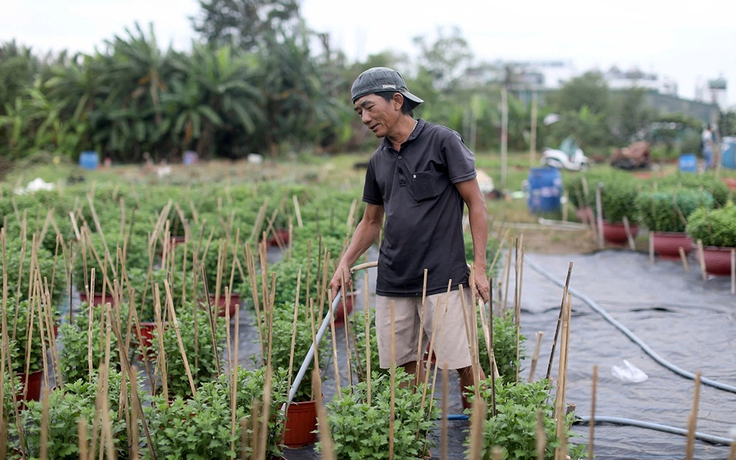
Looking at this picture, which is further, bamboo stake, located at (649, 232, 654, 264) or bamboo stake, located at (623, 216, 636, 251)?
bamboo stake, located at (623, 216, 636, 251)

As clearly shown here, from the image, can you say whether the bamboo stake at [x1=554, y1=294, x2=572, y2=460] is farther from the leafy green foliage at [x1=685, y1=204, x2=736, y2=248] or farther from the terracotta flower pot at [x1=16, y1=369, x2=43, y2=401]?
the leafy green foliage at [x1=685, y1=204, x2=736, y2=248]

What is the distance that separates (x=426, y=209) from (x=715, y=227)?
170 inches

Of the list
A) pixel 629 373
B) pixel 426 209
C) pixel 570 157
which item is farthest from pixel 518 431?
pixel 570 157

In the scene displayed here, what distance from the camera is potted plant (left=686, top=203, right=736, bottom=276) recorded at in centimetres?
608

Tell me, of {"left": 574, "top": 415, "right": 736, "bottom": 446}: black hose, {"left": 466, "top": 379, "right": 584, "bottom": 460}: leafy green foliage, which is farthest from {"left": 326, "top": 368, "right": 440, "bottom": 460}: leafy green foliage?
{"left": 574, "top": 415, "right": 736, "bottom": 446}: black hose

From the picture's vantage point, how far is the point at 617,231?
27.9 ft

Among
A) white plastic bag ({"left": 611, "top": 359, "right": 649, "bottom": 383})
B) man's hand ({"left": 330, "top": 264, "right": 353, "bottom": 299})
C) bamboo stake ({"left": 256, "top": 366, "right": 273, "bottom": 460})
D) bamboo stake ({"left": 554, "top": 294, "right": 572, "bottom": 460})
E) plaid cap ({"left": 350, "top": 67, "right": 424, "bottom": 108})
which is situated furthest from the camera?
white plastic bag ({"left": 611, "top": 359, "right": 649, "bottom": 383})

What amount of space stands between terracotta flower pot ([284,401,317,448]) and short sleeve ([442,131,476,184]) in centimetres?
114

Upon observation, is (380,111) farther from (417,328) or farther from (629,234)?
(629,234)

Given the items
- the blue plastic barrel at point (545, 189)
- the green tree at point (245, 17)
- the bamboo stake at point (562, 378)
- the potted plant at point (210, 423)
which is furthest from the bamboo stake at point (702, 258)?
the green tree at point (245, 17)

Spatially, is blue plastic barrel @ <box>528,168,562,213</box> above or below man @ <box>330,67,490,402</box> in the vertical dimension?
below

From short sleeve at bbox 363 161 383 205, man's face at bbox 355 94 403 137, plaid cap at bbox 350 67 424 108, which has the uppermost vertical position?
plaid cap at bbox 350 67 424 108

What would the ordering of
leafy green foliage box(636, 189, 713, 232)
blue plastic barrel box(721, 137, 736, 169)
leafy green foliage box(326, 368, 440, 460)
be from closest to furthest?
leafy green foliage box(326, 368, 440, 460)
leafy green foliage box(636, 189, 713, 232)
blue plastic barrel box(721, 137, 736, 169)

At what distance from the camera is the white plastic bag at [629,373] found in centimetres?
403
